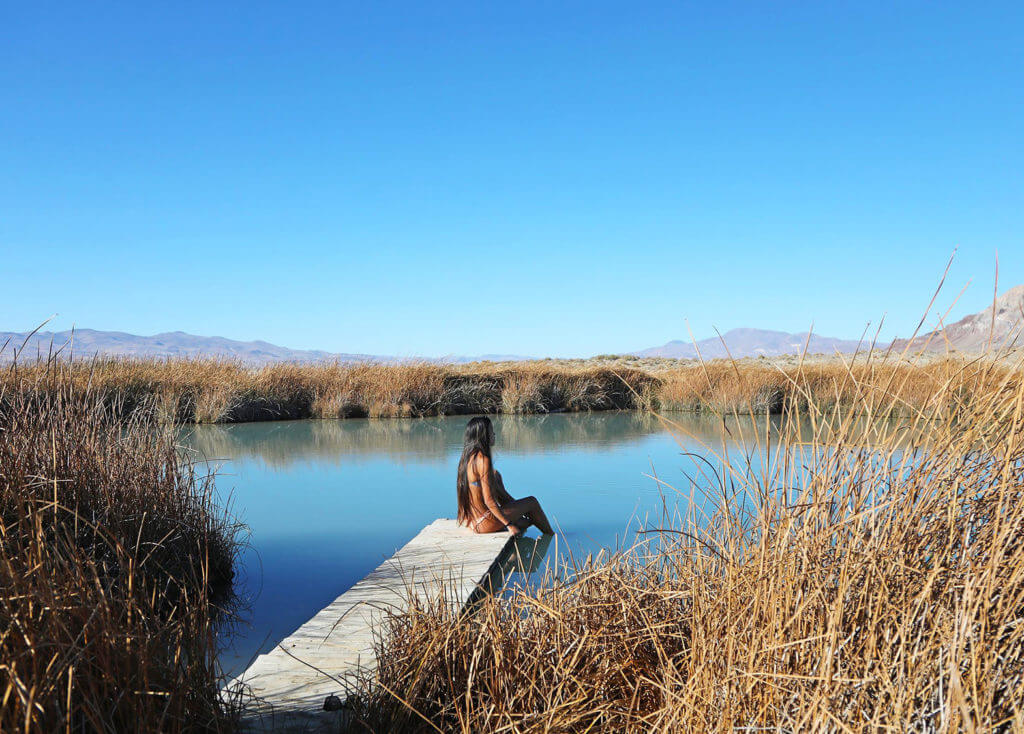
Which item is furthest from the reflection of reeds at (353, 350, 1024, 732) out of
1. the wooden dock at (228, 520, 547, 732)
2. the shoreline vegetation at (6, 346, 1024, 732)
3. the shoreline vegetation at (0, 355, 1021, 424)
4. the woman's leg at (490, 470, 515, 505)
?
the shoreline vegetation at (0, 355, 1021, 424)

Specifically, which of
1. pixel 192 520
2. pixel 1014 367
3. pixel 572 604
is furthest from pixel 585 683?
pixel 192 520

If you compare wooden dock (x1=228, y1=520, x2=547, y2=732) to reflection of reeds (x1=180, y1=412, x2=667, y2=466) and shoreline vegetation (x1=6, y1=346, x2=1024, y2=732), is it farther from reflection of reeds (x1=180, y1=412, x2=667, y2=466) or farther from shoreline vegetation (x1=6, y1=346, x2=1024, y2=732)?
reflection of reeds (x1=180, y1=412, x2=667, y2=466)

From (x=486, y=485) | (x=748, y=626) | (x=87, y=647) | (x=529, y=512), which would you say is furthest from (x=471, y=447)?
(x=87, y=647)

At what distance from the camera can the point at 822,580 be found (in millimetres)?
1678

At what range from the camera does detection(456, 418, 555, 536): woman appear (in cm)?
497

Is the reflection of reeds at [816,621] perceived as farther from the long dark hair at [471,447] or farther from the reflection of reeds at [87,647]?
the long dark hair at [471,447]

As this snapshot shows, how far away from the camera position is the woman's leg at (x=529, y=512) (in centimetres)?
530

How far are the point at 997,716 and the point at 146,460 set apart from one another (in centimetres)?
378

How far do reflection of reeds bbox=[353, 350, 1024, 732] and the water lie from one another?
1.05ft

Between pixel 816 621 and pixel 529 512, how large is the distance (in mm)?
3949

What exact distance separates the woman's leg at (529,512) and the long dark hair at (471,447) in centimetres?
27

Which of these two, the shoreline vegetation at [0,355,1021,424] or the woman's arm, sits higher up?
the shoreline vegetation at [0,355,1021,424]

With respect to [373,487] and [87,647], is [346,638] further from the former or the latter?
[373,487]

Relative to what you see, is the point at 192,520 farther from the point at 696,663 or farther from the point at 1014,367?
the point at 1014,367
